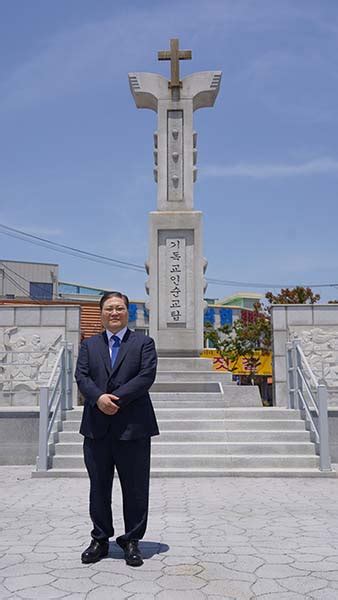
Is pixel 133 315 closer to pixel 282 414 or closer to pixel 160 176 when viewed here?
pixel 160 176

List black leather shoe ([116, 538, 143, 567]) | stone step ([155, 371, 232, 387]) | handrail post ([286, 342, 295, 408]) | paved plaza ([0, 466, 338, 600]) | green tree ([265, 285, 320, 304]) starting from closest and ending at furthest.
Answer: paved plaza ([0, 466, 338, 600])
black leather shoe ([116, 538, 143, 567])
handrail post ([286, 342, 295, 408])
stone step ([155, 371, 232, 387])
green tree ([265, 285, 320, 304])

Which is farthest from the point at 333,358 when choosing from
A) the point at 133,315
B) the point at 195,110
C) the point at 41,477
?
the point at 133,315

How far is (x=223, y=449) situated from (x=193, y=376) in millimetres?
2638

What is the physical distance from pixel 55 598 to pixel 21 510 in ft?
6.93

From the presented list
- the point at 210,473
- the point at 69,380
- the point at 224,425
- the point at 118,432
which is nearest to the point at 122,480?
the point at 118,432

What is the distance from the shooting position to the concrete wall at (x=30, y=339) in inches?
404

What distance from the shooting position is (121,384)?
3246 millimetres

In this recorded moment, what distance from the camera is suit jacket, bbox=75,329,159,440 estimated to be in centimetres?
320

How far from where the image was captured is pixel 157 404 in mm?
7703

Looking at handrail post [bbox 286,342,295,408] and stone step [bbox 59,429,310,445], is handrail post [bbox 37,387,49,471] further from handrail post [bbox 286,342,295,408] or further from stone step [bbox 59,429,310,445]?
handrail post [bbox 286,342,295,408]

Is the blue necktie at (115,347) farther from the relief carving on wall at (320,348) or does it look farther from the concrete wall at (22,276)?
the concrete wall at (22,276)

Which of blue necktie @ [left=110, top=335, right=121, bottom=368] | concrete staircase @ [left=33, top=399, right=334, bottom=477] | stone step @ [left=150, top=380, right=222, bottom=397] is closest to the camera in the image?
blue necktie @ [left=110, top=335, right=121, bottom=368]

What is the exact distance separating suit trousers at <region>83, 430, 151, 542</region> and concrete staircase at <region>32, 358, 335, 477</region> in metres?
3.01

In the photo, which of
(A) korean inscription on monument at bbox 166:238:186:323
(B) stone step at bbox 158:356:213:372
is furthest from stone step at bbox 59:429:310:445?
(A) korean inscription on monument at bbox 166:238:186:323
